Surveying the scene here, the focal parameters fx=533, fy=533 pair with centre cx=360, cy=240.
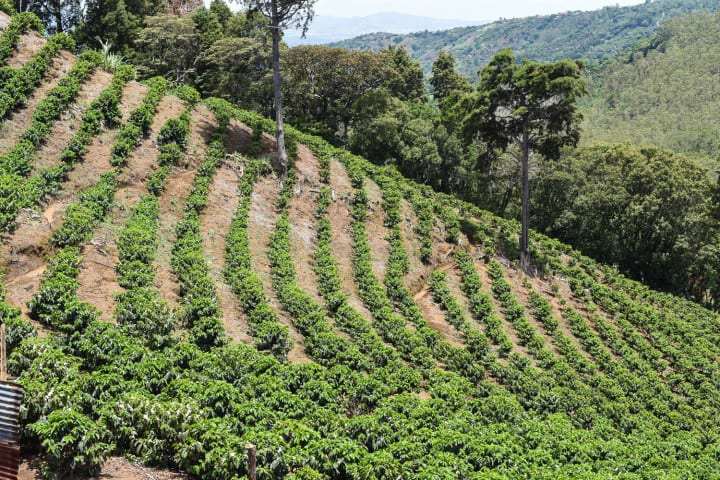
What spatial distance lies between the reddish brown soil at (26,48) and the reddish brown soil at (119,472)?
2008cm

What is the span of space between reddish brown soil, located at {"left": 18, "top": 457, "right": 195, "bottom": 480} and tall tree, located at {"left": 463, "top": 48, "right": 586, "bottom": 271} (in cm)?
2326

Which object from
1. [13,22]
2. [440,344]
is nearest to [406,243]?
[440,344]

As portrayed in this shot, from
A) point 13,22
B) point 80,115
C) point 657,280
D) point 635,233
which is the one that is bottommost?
point 657,280

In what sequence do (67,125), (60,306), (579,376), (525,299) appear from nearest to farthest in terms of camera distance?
1. (60,306)
2. (579,376)
3. (67,125)
4. (525,299)

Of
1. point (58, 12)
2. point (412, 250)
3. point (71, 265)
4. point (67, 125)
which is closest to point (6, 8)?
point (67, 125)

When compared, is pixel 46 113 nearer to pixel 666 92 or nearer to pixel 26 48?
pixel 26 48

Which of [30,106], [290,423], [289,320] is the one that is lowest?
[289,320]

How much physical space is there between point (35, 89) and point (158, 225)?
29.2 feet

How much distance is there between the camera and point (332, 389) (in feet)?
39.8

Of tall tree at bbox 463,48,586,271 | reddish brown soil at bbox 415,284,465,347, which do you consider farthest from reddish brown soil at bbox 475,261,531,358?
tall tree at bbox 463,48,586,271

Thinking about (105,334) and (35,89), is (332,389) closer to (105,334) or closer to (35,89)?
(105,334)

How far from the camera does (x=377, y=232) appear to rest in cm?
2497

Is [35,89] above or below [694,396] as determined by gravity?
above

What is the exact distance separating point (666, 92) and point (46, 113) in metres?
125
